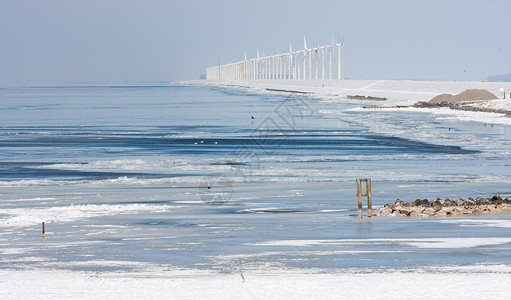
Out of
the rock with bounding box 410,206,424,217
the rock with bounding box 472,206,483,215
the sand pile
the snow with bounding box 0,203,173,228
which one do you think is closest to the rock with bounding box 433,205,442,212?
the rock with bounding box 410,206,424,217

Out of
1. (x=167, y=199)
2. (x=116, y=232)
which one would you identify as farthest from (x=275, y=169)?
(x=116, y=232)

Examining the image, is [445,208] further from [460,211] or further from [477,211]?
[477,211]

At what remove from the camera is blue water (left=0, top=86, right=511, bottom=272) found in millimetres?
14070

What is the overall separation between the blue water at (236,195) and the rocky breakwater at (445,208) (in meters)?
0.56

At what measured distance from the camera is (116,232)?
16.5 metres

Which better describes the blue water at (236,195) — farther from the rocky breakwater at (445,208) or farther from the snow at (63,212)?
the rocky breakwater at (445,208)

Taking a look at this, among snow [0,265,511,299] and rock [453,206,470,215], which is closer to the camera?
snow [0,265,511,299]

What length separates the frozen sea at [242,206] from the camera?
44.3 feet

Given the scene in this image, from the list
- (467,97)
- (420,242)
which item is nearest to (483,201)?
(420,242)

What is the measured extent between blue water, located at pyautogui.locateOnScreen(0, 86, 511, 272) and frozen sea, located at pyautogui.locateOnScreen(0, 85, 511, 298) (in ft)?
0.16

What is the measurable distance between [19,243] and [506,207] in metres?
10.3

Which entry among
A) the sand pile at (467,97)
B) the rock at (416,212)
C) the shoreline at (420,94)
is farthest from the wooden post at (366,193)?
the sand pile at (467,97)

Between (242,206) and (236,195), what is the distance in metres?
2.22

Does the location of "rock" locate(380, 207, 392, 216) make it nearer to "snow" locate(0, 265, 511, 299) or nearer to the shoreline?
"snow" locate(0, 265, 511, 299)
